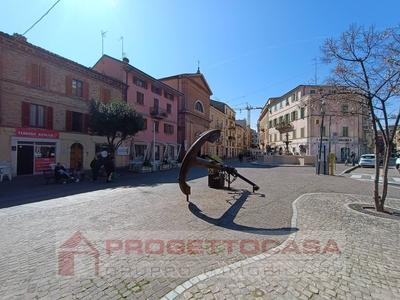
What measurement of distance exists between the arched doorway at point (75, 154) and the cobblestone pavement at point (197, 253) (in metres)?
13.0

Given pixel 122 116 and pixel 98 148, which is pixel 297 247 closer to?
pixel 122 116

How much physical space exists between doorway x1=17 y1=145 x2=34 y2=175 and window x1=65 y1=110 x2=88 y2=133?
3.29 m

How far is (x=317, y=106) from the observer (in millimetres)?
6863

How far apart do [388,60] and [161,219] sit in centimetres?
708

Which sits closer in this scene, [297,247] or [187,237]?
[297,247]

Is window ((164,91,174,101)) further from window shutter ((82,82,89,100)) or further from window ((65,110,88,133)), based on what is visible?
window ((65,110,88,133))

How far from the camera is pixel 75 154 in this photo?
61.2 feet

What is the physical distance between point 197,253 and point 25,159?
1667cm

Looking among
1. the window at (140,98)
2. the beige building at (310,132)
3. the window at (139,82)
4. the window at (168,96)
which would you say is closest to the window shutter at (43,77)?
the window at (139,82)

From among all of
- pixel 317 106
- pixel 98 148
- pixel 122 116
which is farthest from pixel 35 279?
pixel 98 148

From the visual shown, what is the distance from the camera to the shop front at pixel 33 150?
14.6m

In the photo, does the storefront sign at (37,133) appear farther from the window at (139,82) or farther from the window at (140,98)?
the window at (139,82)

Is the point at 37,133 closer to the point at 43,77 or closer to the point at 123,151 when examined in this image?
the point at 43,77

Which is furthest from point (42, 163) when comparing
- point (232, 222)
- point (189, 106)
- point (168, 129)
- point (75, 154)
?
point (189, 106)
